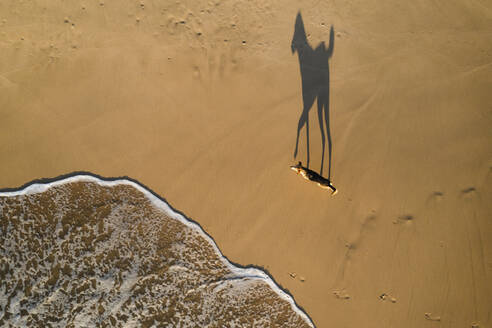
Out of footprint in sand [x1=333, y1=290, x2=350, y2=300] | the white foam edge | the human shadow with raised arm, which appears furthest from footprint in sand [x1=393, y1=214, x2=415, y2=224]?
the white foam edge

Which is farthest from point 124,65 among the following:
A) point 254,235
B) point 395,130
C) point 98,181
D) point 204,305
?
point 395,130

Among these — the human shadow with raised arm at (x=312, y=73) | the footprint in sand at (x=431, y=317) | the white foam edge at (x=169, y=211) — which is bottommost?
the footprint in sand at (x=431, y=317)

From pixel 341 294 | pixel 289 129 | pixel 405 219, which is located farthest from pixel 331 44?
pixel 341 294

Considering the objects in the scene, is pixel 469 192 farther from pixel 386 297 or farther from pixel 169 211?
pixel 169 211

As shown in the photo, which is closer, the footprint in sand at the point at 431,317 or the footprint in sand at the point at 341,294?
the footprint in sand at the point at 431,317

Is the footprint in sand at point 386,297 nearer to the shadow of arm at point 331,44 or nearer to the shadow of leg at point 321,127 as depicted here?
the shadow of leg at point 321,127

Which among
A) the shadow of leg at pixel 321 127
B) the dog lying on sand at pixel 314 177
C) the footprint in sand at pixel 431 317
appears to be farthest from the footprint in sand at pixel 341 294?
the shadow of leg at pixel 321 127

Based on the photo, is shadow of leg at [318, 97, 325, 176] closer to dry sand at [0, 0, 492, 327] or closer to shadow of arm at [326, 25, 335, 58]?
dry sand at [0, 0, 492, 327]

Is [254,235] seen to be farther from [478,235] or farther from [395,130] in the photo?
[478,235]
